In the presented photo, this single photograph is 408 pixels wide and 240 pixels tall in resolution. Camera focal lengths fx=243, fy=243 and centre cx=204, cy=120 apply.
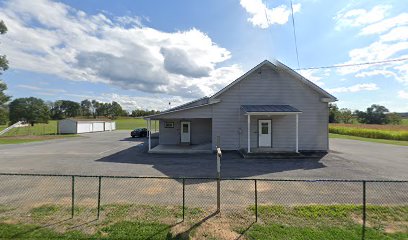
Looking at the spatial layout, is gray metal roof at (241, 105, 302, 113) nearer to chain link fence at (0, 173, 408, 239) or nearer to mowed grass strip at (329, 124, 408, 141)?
chain link fence at (0, 173, 408, 239)

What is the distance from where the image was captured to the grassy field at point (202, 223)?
5.28m

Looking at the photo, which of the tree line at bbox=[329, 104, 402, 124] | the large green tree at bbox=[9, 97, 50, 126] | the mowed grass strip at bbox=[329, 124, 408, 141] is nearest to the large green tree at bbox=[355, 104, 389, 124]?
the tree line at bbox=[329, 104, 402, 124]

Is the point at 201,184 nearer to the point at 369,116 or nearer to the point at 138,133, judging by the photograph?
the point at 138,133

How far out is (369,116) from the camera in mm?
81500

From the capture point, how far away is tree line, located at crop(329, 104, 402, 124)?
77312 mm

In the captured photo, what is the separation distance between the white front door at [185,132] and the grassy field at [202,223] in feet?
49.8

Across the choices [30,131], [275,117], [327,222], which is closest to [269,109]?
[275,117]

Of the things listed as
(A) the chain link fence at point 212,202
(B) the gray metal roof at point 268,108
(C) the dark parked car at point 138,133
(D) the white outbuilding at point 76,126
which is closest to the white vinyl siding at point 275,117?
(B) the gray metal roof at point 268,108

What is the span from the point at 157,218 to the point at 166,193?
2147 millimetres

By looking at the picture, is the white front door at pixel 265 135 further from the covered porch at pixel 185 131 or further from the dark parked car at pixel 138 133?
the dark parked car at pixel 138 133

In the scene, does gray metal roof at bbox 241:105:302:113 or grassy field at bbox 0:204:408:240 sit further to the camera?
gray metal roof at bbox 241:105:302:113

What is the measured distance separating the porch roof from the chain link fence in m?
7.38

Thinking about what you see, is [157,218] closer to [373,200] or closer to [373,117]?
[373,200]

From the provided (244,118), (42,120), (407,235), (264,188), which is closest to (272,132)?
(244,118)
